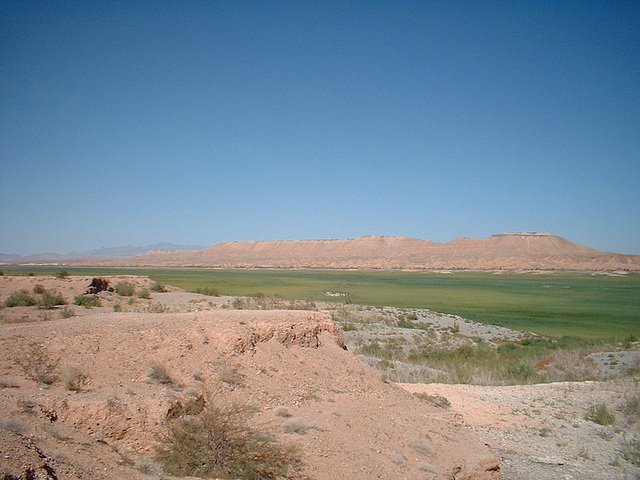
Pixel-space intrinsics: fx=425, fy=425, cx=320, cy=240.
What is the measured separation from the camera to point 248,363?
29.8 feet

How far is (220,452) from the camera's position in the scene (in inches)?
230

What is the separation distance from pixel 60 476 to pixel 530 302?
2182 inches

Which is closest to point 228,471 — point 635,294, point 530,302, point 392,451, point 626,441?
point 392,451

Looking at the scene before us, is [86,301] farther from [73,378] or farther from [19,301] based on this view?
[73,378]

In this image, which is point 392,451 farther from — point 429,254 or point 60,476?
point 429,254

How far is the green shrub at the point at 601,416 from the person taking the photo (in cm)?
1140

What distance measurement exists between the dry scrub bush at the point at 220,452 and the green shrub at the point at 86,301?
17.9 meters

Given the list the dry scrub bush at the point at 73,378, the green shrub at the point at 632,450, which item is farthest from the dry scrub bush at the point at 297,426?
the green shrub at the point at 632,450

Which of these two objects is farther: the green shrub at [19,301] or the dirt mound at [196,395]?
the green shrub at [19,301]

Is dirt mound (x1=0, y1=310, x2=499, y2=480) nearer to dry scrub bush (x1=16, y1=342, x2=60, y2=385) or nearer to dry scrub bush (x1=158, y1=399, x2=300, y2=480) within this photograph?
dry scrub bush (x1=16, y1=342, x2=60, y2=385)

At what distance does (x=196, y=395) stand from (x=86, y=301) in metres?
17.7

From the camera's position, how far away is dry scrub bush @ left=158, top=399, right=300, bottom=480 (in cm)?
564

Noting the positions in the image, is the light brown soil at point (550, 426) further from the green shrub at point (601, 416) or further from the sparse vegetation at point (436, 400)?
the sparse vegetation at point (436, 400)

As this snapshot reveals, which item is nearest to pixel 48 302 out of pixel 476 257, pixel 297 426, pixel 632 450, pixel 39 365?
pixel 39 365
